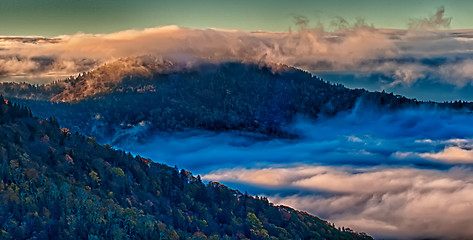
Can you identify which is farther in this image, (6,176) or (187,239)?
(187,239)

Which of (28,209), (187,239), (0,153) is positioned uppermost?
(0,153)

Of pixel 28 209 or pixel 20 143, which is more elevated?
pixel 20 143

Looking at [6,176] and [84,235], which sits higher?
[6,176]

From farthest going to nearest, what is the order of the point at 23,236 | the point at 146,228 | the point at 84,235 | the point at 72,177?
the point at 72,177, the point at 146,228, the point at 84,235, the point at 23,236

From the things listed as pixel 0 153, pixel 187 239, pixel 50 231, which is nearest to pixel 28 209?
pixel 50 231

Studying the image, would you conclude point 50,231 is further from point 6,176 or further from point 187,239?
point 187,239

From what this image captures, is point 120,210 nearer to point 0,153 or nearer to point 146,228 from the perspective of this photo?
point 146,228

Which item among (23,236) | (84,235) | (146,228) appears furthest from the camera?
(146,228)

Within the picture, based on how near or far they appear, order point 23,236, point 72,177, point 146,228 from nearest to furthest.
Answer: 1. point 23,236
2. point 146,228
3. point 72,177

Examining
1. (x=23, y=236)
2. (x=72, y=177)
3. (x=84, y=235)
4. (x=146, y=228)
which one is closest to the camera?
(x=23, y=236)
